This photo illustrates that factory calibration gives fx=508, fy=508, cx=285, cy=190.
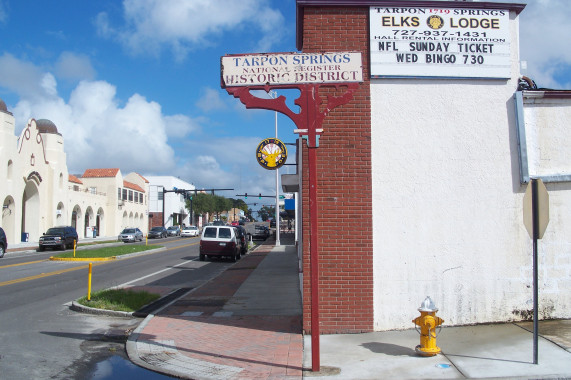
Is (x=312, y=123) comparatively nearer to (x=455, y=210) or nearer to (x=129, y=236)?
(x=455, y=210)

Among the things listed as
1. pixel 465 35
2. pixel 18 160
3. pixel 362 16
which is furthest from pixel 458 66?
pixel 18 160

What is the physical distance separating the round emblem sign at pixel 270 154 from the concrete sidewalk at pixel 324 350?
14251mm

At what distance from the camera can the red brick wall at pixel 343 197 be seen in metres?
8.42

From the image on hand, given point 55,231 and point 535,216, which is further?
point 55,231

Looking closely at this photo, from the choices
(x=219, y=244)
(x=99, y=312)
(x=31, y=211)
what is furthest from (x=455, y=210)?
(x=31, y=211)

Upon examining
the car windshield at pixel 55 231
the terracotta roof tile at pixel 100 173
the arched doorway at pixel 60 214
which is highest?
the terracotta roof tile at pixel 100 173

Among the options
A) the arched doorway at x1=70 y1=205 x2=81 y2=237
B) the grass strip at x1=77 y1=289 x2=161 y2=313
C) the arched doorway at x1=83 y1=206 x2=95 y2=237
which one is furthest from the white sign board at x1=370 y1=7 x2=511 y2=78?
the arched doorway at x1=83 y1=206 x2=95 y2=237

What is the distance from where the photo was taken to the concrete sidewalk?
642 cm

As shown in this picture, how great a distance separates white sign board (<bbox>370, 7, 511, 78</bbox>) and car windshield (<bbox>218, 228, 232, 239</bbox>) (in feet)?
61.6

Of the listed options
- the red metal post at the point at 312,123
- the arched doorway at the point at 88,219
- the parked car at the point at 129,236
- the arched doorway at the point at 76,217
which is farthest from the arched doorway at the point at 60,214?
the red metal post at the point at 312,123

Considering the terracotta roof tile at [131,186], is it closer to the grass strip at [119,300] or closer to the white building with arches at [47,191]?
the white building with arches at [47,191]

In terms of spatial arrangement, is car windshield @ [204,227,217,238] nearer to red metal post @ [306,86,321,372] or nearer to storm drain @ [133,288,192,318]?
storm drain @ [133,288,192,318]

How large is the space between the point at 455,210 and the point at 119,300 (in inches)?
312

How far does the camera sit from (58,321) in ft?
33.7
